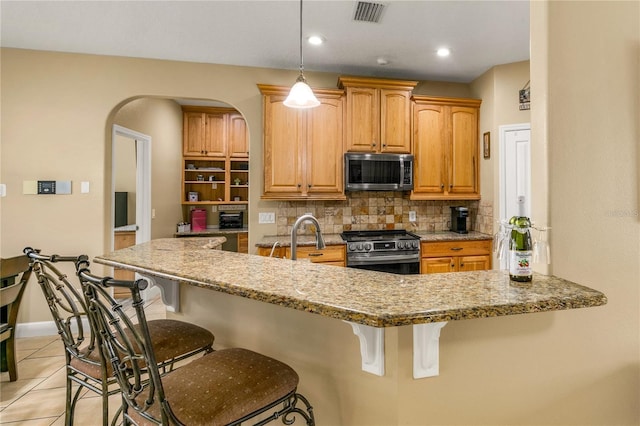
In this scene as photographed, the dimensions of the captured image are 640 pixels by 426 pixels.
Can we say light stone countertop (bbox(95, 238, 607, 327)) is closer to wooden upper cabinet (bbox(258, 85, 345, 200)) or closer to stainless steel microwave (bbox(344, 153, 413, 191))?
wooden upper cabinet (bbox(258, 85, 345, 200))

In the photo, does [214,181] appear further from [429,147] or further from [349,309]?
[349,309]

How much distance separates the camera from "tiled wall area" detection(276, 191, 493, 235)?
372cm

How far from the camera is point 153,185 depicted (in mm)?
4410

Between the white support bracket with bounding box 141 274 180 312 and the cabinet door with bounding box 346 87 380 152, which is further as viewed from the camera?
the cabinet door with bounding box 346 87 380 152

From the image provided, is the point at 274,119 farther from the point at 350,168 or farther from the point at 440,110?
the point at 440,110

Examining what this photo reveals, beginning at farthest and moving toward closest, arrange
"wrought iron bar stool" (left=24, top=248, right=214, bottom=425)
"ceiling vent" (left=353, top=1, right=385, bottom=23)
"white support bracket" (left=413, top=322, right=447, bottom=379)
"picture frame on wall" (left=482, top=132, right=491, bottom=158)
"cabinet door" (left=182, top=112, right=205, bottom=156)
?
"cabinet door" (left=182, top=112, right=205, bottom=156) < "picture frame on wall" (left=482, top=132, right=491, bottom=158) < "ceiling vent" (left=353, top=1, right=385, bottom=23) < "wrought iron bar stool" (left=24, top=248, right=214, bottom=425) < "white support bracket" (left=413, top=322, right=447, bottom=379)

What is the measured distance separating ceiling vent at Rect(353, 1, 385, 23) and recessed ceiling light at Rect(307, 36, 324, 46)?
1.35ft

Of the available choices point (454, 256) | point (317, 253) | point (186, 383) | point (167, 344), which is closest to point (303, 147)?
point (317, 253)

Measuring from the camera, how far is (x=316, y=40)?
9.62 ft

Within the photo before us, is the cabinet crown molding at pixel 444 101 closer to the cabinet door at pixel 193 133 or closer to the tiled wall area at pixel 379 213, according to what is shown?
the tiled wall area at pixel 379 213

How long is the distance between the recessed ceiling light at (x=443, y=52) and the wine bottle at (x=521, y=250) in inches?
99.5

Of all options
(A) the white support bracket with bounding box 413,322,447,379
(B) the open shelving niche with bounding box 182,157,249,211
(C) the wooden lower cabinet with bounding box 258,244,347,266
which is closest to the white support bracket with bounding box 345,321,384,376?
(A) the white support bracket with bounding box 413,322,447,379

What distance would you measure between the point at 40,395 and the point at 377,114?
3618 millimetres

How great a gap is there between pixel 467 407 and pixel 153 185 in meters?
4.39
